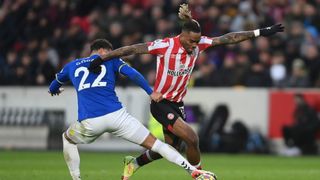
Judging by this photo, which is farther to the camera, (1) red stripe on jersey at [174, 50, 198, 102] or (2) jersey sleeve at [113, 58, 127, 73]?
(1) red stripe on jersey at [174, 50, 198, 102]

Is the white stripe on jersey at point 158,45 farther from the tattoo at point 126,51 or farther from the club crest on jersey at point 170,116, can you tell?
the club crest on jersey at point 170,116

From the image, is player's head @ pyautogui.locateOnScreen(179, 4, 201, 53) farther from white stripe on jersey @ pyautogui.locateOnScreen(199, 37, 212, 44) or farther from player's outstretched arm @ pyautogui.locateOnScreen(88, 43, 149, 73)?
player's outstretched arm @ pyautogui.locateOnScreen(88, 43, 149, 73)

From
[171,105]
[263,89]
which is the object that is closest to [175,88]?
[171,105]

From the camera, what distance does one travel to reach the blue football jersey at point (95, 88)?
11375mm

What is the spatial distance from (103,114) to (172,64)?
139 cm

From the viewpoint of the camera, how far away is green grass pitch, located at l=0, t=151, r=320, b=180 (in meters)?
14.2

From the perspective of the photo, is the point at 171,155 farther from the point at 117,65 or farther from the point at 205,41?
the point at 205,41

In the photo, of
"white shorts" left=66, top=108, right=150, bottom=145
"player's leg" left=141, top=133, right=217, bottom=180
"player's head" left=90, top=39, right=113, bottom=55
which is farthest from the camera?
"player's head" left=90, top=39, right=113, bottom=55

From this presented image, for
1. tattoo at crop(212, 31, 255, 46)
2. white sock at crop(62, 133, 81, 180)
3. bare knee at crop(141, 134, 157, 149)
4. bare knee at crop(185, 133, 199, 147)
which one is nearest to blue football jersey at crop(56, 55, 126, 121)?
white sock at crop(62, 133, 81, 180)

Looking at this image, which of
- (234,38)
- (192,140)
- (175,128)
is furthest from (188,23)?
(192,140)

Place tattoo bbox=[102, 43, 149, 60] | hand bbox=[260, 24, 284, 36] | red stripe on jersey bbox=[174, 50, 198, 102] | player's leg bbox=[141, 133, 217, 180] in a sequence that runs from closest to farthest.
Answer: player's leg bbox=[141, 133, 217, 180], tattoo bbox=[102, 43, 149, 60], hand bbox=[260, 24, 284, 36], red stripe on jersey bbox=[174, 50, 198, 102]

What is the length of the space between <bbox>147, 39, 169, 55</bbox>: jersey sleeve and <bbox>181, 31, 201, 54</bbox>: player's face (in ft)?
0.80

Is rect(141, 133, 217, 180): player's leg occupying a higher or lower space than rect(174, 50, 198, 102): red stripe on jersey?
lower

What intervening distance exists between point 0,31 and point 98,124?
48.3ft
